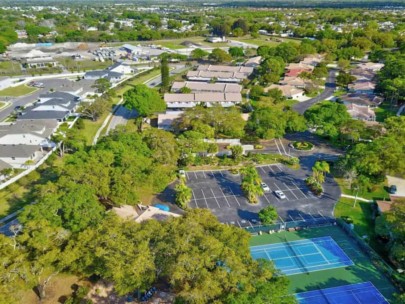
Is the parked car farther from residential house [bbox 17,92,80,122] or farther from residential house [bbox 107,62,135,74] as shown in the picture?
residential house [bbox 107,62,135,74]

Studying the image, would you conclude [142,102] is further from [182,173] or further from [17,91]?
[17,91]

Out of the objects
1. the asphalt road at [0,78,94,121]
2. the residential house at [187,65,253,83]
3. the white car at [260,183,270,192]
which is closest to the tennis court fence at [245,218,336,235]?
the white car at [260,183,270,192]

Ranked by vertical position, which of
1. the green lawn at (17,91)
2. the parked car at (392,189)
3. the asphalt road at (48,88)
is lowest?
the green lawn at (17,91)

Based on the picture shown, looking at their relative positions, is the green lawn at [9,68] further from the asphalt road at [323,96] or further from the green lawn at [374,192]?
the green lawn at [374,192]

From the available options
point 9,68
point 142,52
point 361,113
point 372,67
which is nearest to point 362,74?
point 372,67

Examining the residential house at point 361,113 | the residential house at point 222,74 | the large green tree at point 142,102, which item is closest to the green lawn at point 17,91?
the large green tree at point 142,102

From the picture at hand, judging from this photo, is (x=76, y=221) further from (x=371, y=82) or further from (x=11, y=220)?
(x=371, y=82)

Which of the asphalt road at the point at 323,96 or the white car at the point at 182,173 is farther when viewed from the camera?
the asphalt road at the point at 323,96
